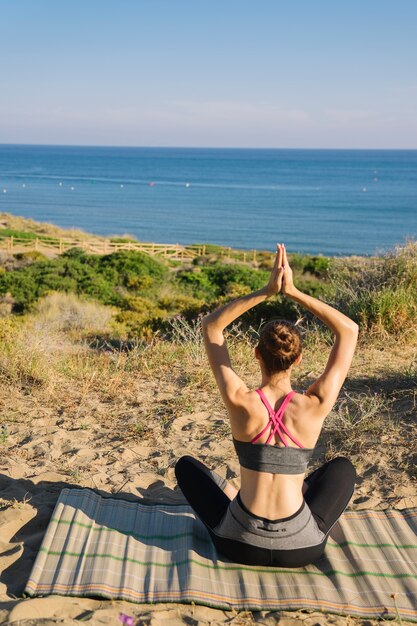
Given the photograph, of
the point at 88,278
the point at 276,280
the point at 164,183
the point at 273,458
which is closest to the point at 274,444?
the point at 273,458

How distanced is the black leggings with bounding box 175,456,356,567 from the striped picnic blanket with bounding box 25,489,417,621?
100 millimetres

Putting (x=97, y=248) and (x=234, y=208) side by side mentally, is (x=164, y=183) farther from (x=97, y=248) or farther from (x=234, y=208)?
(x=97, y=248)

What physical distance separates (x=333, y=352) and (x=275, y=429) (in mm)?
494

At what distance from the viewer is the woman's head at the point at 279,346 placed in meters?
3.21

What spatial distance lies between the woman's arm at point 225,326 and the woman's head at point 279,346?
16cm

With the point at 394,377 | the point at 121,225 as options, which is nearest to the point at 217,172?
the point at 121,225

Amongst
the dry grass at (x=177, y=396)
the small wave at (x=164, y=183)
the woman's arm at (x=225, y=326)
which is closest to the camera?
the woman's arm at (x=225, y=326)

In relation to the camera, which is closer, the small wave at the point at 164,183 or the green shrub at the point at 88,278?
the green shrub at the point at 88,278

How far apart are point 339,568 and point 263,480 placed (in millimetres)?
731

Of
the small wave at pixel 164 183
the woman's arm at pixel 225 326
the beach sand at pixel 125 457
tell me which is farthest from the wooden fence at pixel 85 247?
the small wave at pixel 164 183

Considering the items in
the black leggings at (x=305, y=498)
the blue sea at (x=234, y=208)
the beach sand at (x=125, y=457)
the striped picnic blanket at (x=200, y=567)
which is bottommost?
the blue sea at (x=234, y=208)

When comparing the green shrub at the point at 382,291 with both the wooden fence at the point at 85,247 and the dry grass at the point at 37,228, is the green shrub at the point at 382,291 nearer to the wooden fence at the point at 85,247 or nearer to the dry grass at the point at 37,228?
the wooden fence at the point at 85,247

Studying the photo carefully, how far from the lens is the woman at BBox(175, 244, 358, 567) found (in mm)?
3266

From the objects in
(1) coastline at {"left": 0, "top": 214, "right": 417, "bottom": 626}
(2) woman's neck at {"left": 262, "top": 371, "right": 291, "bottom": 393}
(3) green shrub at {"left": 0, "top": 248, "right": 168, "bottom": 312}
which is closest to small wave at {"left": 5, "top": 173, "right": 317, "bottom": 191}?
(3) green shrub at {"left": 0, "top": 248, "right": 168, "bottom": 312}
